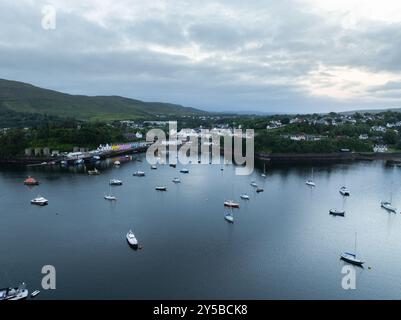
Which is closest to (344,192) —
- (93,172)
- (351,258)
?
(351,258)

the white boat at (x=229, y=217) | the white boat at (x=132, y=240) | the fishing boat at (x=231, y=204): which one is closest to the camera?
the white boat at (x=132, y=240)

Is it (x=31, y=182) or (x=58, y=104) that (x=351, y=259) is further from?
(x=58, y=104)

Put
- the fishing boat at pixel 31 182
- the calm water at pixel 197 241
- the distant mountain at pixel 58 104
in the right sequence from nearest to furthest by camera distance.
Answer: the calm water at pixel 197 241
the fishing boat at pixel 31 182
the distant mountain at pixel 58 104

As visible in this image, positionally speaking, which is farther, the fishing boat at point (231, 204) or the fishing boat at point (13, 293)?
the fishing boat at point (231, 204)

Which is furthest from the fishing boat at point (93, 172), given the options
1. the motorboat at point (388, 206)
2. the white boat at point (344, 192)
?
the motorboat at point (388, 206)

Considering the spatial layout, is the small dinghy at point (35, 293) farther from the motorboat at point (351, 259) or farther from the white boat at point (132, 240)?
the motorboat at point (351, 259)

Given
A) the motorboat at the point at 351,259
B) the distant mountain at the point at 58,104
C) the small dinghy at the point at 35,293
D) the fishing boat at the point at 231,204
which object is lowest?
the small dinghy at the point at 35,293

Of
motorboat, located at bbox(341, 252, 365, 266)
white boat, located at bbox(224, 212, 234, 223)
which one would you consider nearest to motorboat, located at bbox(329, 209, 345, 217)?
white boat, located at bbox(224, 212, 234, 223)
